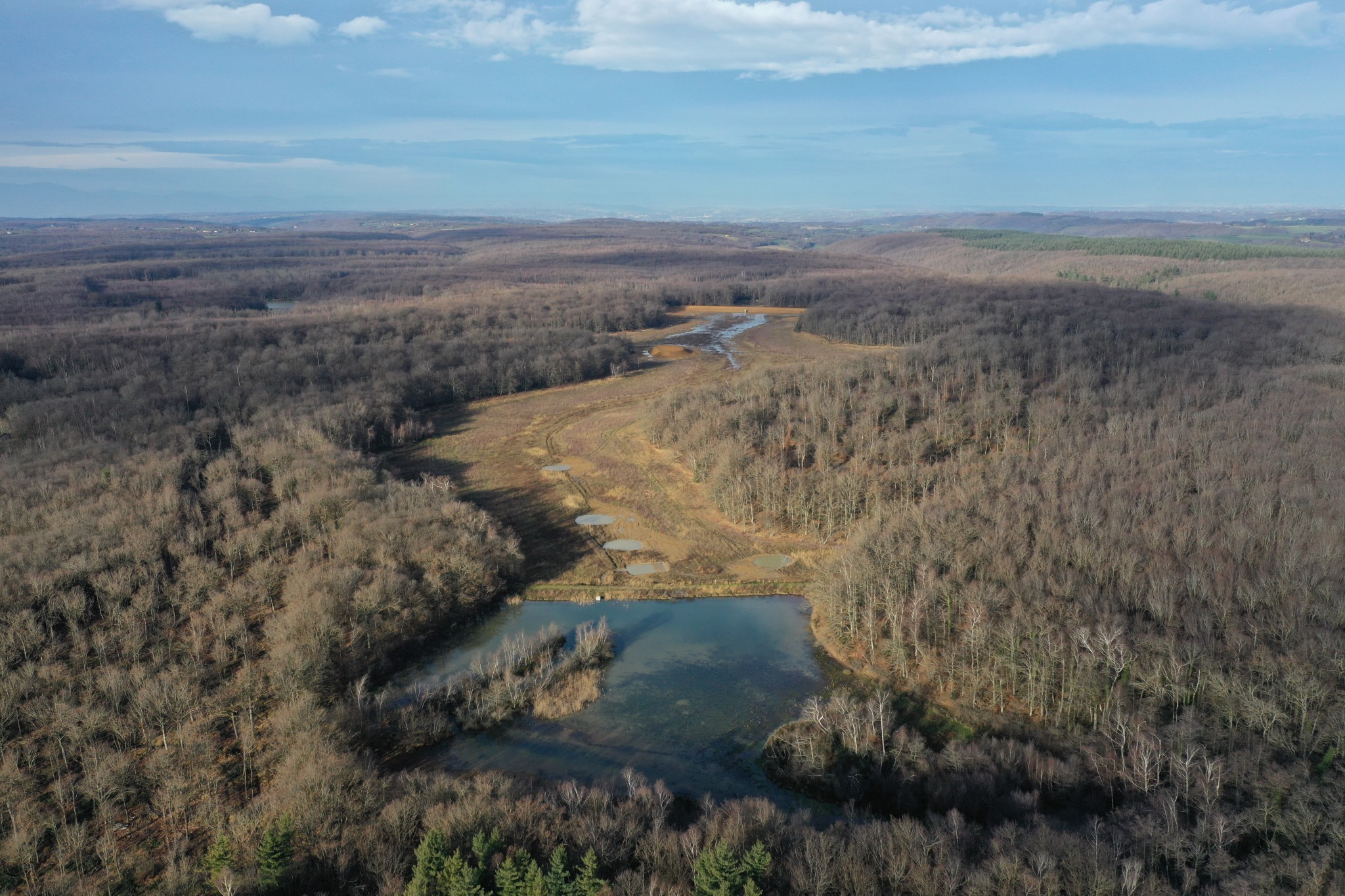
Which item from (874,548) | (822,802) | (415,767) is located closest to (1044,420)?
(874,548)

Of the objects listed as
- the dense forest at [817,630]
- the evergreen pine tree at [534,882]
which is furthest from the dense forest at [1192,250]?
the evergreen pine tree at [534,882]

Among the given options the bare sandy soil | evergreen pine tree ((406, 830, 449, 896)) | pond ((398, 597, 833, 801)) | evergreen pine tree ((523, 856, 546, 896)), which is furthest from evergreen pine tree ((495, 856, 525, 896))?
the bare sandy soil

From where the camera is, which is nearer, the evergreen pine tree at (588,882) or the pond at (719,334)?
the evergreen pine tree at (588,882)

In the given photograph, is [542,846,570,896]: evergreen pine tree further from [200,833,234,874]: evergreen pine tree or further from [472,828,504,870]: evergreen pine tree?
[200,833,234,874]: evergreen pine tree

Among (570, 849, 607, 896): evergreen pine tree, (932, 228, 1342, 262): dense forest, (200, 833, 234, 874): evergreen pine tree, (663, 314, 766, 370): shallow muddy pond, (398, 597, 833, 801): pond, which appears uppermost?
(932, 228, 1342, 262): dense forest

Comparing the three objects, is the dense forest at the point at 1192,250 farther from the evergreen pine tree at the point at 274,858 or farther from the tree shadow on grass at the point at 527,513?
the evergreen pine tree at the point at 274,858

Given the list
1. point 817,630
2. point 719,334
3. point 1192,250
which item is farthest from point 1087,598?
point 1192,250

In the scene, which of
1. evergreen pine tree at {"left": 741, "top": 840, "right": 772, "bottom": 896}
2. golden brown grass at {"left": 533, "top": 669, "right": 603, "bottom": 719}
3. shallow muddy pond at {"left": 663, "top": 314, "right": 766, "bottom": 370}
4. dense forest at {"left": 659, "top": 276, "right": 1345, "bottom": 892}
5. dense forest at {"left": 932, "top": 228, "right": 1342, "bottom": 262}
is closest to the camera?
evergreen pine tree at {"left": 741, "top": 840, "right": 772, "bottom": 896}
